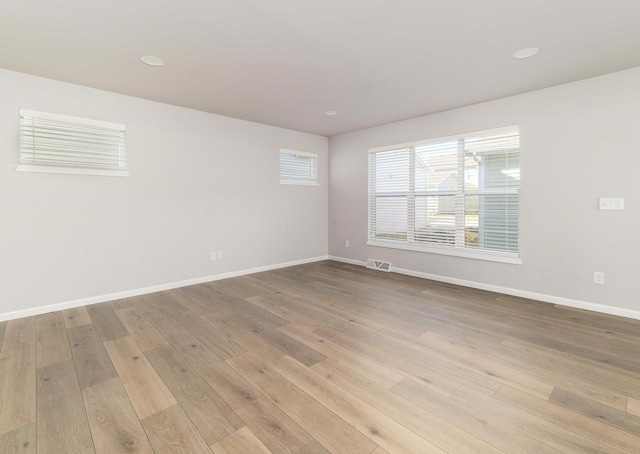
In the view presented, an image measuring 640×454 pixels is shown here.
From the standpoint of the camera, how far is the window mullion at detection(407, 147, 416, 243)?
484cm

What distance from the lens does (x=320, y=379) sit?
2.03 metres

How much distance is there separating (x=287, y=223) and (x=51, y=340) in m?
3.60

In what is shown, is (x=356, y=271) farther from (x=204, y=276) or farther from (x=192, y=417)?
(x=192, y=417)

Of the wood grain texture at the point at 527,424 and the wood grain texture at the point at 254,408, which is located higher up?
the wood grain texture at the point at 254,408

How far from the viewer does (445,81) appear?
3301mm

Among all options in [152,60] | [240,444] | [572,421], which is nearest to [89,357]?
[240,444]

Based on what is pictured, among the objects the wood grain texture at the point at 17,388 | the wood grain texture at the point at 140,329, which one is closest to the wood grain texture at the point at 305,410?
the wood grain texture at the point at 140,329

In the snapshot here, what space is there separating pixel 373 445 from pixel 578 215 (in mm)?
3495

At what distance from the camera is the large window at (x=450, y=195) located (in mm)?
3893

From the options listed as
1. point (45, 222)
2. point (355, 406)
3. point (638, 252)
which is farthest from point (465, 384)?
point (45, 222)

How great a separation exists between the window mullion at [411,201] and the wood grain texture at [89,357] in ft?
13.8

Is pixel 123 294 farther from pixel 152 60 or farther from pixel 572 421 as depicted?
pixel 572 421

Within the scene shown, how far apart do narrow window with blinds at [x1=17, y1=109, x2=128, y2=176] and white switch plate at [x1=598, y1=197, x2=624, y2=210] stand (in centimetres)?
559

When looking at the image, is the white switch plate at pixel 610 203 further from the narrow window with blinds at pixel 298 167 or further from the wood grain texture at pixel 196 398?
the narrow window with blinds at pixel 298 167
